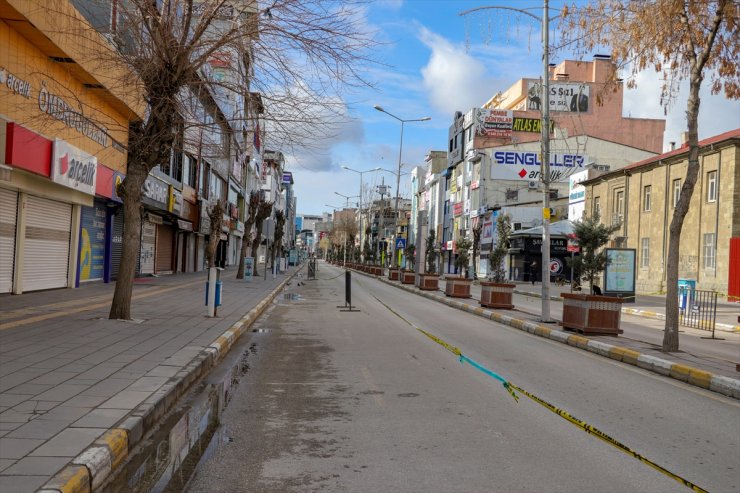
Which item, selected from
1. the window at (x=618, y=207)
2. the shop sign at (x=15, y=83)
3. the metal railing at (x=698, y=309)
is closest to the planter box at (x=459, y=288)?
the metal railing at (x=698, y=309)

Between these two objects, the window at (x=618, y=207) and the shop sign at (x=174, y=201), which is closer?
the shop sign at (x=174, y=201)

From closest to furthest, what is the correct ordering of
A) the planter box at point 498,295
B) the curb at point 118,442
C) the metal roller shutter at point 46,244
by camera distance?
1. the curb at point 118,442
2. the metal roller shutter at point 46,244
3. the planter box at point 498,295

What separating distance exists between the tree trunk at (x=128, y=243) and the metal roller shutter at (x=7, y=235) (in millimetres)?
5731

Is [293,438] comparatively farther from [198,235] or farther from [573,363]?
[198,235]

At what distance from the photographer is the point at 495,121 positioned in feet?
209

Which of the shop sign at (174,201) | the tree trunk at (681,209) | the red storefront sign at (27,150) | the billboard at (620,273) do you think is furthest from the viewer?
the shop sign at (174,201)

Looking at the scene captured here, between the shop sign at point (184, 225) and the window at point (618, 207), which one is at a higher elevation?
the window at point (618, 207)

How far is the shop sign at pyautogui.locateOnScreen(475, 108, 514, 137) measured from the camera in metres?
63.6

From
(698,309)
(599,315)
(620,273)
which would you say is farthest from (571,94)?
(599,315)

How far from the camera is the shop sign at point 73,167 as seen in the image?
16703 mm

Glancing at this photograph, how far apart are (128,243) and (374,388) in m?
6.49

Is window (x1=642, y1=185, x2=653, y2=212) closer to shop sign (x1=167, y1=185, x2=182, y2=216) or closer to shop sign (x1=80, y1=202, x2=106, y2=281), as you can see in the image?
shop sign (x1=167, y1=185, x2=182, y2=216)

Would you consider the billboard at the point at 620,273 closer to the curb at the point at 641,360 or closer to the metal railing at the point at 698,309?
the metal railing at the point at 698,309

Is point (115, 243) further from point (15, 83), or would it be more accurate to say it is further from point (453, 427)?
point (453, 427)
